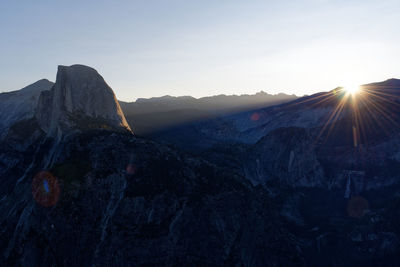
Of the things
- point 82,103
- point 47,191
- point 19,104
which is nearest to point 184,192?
point 47,191

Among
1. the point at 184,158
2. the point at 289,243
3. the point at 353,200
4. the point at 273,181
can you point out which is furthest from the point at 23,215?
the point at 353,200

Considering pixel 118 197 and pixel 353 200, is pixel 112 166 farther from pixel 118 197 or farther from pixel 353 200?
pixel 353 200

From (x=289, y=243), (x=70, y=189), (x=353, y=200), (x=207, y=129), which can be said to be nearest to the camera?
(x=70, y=189)

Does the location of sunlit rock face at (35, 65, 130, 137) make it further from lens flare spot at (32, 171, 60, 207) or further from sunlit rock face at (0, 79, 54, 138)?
sunlit rock face at (0, 79, 54, 138)

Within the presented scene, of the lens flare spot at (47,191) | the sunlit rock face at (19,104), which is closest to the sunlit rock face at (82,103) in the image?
the lens flare spot at (47,191)

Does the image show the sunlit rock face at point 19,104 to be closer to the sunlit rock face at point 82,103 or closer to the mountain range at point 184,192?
the mountain range at point 184,192
